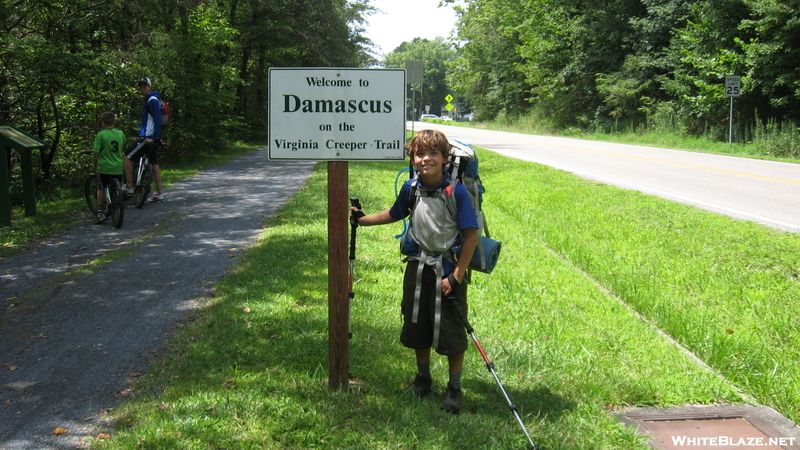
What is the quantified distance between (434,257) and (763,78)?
83.3ft

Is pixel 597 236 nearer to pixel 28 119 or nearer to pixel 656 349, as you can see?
pixel 656 349

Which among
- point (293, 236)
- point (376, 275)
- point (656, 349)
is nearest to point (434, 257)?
point (656, 349)

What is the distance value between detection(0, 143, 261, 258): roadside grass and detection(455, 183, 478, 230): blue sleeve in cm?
615

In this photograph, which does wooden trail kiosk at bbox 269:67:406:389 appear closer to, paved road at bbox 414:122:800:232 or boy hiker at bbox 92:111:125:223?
boy hiker at bbox 92:111:125:223

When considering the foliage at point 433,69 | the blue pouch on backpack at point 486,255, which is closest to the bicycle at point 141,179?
the blue pouch on backpack at point 486,255

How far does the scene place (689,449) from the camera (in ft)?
11.7

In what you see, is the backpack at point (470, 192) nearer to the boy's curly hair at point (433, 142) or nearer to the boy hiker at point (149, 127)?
the boy's curly hair at point (433, 142)

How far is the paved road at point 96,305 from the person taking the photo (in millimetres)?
3914

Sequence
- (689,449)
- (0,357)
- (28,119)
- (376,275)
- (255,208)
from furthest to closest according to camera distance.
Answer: (28,119) < (255,208) < (376,275) < (0,357) < (689,449)

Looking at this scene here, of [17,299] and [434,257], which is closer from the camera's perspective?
[434,257]

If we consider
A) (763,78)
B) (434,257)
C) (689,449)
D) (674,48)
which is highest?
(674,48)

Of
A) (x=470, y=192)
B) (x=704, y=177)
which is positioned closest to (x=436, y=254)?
(x=470, y=192)

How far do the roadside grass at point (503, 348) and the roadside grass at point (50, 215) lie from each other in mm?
3006

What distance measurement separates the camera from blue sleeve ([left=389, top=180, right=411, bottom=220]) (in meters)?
3.95
